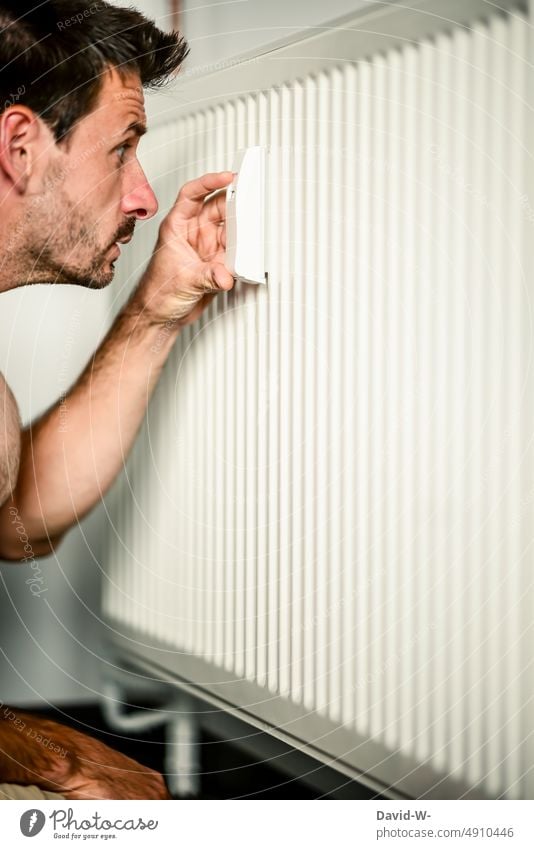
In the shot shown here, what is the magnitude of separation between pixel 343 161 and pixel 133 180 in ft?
0.60

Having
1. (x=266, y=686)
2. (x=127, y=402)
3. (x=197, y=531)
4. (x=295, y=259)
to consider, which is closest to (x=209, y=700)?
(x=266, y=686)

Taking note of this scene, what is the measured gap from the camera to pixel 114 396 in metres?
0.71

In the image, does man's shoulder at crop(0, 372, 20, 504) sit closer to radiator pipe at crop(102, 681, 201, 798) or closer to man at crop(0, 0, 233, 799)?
man at crop(0, 0, 233, 799)

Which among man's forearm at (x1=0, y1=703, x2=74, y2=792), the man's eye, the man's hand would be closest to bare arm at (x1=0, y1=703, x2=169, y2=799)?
man's forearm at (x1=0, y1=703, x2=74, y2=792)

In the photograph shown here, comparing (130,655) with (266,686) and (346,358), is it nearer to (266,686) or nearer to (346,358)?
Answer: (266,686)

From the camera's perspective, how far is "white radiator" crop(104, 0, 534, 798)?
586mm

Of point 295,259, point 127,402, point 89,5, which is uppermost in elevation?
point 89,5

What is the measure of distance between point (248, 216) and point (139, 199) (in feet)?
0.33

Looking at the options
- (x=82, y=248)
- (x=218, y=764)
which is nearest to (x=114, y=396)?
(x=82, y=248)

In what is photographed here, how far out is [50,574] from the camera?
27.5 inches

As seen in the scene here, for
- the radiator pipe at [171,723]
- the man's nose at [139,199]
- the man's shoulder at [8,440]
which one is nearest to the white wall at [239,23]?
the man's nose at [139,199]

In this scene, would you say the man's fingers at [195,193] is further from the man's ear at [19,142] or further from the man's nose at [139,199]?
the man's ear at [19,142]

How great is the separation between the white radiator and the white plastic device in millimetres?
15

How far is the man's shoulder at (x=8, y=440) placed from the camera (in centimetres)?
67
